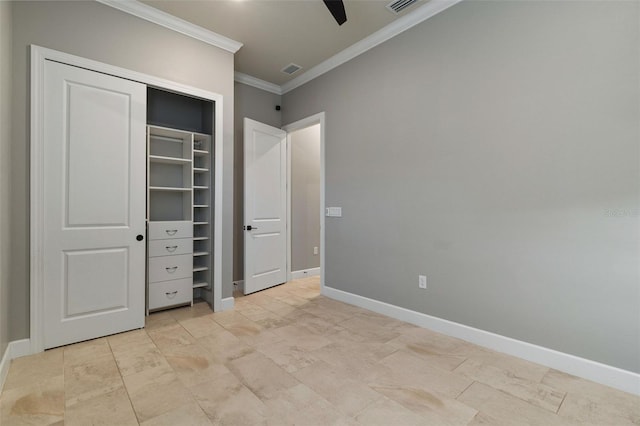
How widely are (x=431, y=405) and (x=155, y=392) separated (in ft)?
5.43

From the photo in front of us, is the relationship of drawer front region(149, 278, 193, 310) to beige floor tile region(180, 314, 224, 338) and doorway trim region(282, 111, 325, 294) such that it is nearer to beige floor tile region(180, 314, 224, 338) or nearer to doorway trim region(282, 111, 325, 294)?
beige floor tile region(180, 314, 224, 338)

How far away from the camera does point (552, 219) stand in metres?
2.09

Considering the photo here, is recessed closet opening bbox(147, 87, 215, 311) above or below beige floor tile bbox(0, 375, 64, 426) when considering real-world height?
above

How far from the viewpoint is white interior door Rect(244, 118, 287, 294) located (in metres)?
3.86

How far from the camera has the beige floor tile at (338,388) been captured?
1.67 m

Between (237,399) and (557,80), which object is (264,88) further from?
(237,399)

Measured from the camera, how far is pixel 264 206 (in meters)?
4.07

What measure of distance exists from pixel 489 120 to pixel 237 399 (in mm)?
2747

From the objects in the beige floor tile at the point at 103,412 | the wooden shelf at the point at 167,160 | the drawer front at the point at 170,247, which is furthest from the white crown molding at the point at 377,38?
the beige floor tile at the point at 103,412

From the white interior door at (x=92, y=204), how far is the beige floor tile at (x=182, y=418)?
1461mm

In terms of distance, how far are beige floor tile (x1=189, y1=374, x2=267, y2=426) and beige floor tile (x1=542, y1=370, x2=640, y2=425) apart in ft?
5.55

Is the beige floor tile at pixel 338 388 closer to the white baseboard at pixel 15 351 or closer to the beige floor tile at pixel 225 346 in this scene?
the beige floor tile at pixel 225 346

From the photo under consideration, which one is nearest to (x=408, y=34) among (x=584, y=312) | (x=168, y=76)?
(x=168, y=76)

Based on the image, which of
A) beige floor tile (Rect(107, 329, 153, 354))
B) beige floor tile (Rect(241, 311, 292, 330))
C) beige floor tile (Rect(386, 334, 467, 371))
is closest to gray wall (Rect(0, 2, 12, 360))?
beige floor tile (Rect(107, 329, 153, 354))
